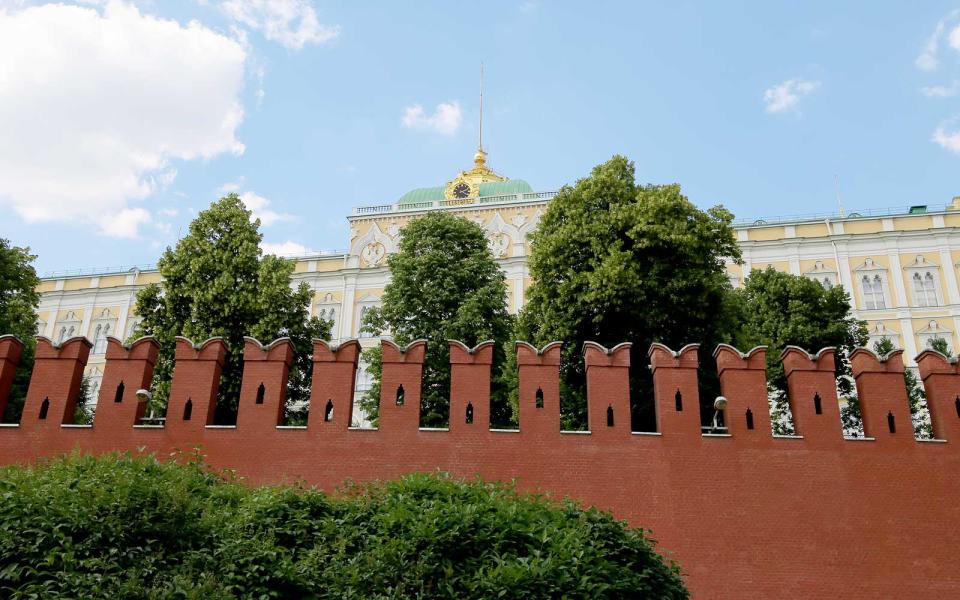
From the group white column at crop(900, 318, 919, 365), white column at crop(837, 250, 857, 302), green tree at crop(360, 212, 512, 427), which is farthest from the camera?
white column at crop(837, 250, 857, 302)

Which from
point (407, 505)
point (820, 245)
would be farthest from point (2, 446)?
point (820, 245)

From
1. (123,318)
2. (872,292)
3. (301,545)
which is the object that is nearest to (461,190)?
(123,318)

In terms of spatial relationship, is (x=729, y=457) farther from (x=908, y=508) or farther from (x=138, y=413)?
(x=138, y=413)

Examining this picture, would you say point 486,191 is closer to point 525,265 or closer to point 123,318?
point 525,265

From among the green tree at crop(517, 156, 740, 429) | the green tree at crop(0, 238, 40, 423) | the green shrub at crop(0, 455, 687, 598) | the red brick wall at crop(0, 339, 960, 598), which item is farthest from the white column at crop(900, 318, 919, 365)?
the green tree at crop(0, 238, 40, 423)

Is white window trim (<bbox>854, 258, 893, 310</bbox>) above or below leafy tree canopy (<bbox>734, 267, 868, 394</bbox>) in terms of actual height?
above

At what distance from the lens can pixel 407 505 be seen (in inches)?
458

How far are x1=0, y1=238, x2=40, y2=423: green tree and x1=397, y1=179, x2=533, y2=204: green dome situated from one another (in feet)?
77.2

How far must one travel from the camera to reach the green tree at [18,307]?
904 inches

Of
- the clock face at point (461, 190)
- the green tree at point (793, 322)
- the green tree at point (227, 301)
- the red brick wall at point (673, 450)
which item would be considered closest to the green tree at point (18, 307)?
the green tree at point (227, 301)

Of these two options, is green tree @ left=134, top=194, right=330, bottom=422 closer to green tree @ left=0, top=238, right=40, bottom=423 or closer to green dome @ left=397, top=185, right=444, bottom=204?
green tree @ left=0, top=238, right=40, bottom=423

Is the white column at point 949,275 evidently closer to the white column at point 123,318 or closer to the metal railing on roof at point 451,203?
the metal railing on roof at point 451,203

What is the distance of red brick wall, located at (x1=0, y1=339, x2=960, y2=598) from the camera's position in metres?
13.6

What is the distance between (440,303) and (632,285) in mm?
7712
